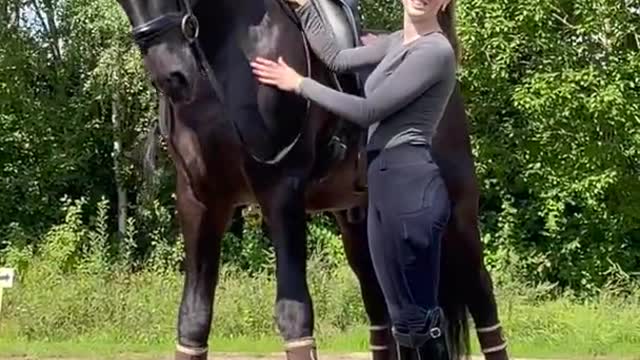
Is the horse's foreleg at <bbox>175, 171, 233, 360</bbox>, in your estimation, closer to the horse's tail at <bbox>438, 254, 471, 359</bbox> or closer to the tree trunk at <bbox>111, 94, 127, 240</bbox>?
the horse's tail at <bbox>438, 254, 471, 359</bbox>

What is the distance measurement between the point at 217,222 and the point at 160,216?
15171mm

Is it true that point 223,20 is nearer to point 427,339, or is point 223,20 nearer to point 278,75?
point 278,75

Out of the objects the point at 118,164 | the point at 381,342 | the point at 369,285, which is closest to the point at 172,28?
the point at 369,285

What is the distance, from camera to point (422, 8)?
3393 mm

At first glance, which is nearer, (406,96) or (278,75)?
(406,96)

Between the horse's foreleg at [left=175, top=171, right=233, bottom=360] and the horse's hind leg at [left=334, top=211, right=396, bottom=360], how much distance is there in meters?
1.10

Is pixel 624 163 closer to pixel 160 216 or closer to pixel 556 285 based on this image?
pixel 556 285

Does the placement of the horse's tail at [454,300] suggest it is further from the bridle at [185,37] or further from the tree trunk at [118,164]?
the tree trunk at [118,164]

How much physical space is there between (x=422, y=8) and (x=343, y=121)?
1.08 metres

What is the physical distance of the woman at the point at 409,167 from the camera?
335cm

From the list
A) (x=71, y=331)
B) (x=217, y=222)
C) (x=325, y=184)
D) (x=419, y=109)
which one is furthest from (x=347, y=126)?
(x=71, y=331)

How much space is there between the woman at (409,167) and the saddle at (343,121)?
0.87 metres

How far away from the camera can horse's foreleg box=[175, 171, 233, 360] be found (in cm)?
439

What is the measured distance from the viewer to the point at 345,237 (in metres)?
5.60
